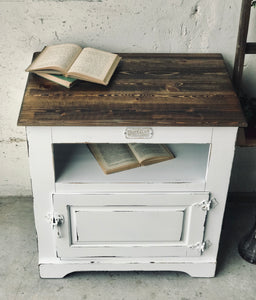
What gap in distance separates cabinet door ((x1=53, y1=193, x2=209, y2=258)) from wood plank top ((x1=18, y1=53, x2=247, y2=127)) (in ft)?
1.18

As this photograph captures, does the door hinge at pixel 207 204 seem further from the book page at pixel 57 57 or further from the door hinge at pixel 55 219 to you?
the book page at pixel 57 57

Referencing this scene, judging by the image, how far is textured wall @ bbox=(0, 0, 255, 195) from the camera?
2.08 metres

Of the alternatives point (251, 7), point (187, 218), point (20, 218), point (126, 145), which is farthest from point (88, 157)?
point (251, 7)

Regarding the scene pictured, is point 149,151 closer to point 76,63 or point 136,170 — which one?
point 136,170

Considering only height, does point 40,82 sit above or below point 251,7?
below

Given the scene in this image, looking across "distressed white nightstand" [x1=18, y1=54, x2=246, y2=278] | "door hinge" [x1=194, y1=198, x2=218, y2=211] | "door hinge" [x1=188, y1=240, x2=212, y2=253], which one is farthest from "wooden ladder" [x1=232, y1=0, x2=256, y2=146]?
"door hinge" [x1=188, y1=240, x2=212, y2=253]

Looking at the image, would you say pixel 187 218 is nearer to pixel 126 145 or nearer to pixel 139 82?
pixel 126 145

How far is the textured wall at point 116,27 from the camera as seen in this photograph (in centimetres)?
208

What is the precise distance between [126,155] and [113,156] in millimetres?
59

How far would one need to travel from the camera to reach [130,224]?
6.32 ft

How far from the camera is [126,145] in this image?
205 cm

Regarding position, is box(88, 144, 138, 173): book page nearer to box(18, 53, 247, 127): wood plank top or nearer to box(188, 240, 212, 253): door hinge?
box(18, 53, 247, 127): wood plank top

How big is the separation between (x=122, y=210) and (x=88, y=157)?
298 mm

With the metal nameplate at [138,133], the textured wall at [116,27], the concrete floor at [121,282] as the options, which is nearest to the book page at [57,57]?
the textured wall at [116,27]
